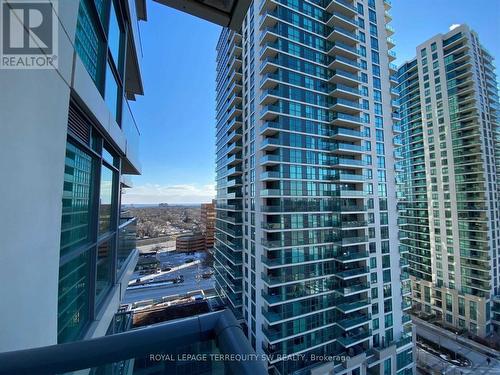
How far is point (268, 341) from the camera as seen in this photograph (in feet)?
56.7

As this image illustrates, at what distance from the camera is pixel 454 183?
34875 mm

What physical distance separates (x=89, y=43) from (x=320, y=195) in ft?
63.3

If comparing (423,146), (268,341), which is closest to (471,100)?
(423,146)

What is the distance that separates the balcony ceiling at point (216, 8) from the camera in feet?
6.96

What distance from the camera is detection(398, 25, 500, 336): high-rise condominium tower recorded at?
32.3m

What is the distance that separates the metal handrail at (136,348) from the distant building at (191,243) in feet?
246

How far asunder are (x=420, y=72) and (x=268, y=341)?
163 ft

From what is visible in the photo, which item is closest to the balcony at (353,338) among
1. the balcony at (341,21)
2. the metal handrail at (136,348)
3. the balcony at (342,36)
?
the metal handrail at (136,348)

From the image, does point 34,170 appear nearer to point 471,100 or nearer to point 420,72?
point 471,100

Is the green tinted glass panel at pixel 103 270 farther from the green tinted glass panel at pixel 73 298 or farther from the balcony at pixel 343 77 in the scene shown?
the balcony at pixel 343 77

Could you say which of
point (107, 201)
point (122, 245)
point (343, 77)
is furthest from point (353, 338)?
point (343, 77)

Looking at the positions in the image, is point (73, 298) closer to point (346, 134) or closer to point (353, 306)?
point (353, 306)

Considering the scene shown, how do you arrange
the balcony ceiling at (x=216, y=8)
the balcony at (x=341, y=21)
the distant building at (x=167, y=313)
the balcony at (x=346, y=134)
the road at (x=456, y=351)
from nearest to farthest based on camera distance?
the balcony ceiling at (x=216, y=8), the balcony at (x=346, y=134), the balcony at (x=341, y=21), the road at (x=456, y=351), the distant building at (x=167, y=313)

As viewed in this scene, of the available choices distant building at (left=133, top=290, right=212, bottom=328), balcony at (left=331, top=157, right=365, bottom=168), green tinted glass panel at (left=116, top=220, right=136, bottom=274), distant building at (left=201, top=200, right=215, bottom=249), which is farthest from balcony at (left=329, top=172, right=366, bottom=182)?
distant building at (left=201, top=200, right=215, bottom=249)
